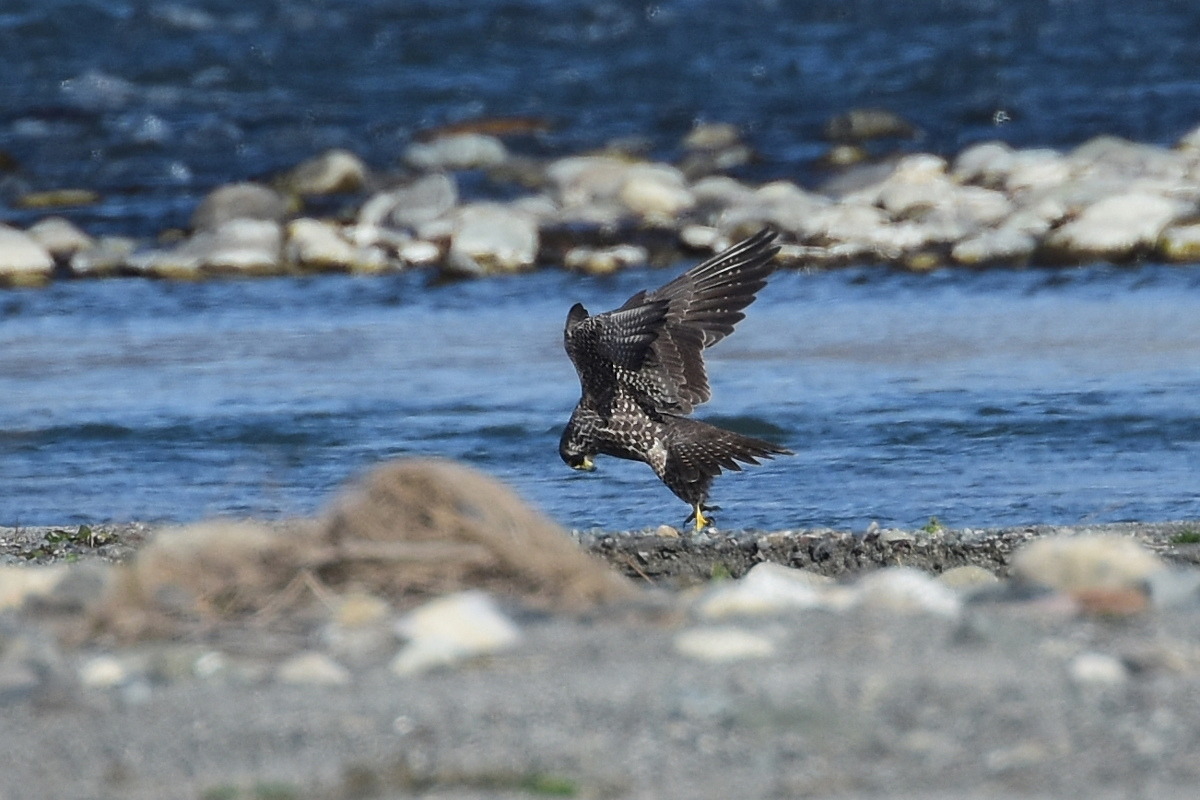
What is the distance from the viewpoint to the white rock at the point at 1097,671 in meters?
3.61

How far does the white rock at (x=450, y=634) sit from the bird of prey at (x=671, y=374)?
332cm

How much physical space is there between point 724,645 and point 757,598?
0.40m

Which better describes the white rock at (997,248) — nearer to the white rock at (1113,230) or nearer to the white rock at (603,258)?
the white rock at (1113,230)

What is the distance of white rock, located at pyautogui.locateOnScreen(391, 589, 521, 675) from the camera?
3.84m

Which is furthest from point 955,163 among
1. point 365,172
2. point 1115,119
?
point 365,172

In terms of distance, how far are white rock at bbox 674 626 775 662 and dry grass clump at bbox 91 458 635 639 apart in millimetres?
543

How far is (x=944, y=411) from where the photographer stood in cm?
966

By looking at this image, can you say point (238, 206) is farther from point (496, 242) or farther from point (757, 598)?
point (757, 598)

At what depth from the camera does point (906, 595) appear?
424 centimetres

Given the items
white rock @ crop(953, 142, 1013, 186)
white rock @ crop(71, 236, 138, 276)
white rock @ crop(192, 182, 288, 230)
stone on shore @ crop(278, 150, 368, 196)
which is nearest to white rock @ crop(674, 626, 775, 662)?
white rock @ crop(71, 236, 138, 276)

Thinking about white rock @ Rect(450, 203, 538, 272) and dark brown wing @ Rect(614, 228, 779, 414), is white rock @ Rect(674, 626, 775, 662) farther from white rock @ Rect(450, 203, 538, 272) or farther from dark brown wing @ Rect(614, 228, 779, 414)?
white rock @ Rect(450, 203, 538, 272)

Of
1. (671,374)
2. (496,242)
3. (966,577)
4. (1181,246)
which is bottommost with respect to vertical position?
(496,242)

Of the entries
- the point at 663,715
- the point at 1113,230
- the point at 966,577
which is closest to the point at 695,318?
the point at 966,577

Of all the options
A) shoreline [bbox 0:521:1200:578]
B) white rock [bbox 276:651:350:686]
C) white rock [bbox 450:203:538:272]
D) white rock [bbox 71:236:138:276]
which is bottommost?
white rock [bbox 71:236:138:276]
